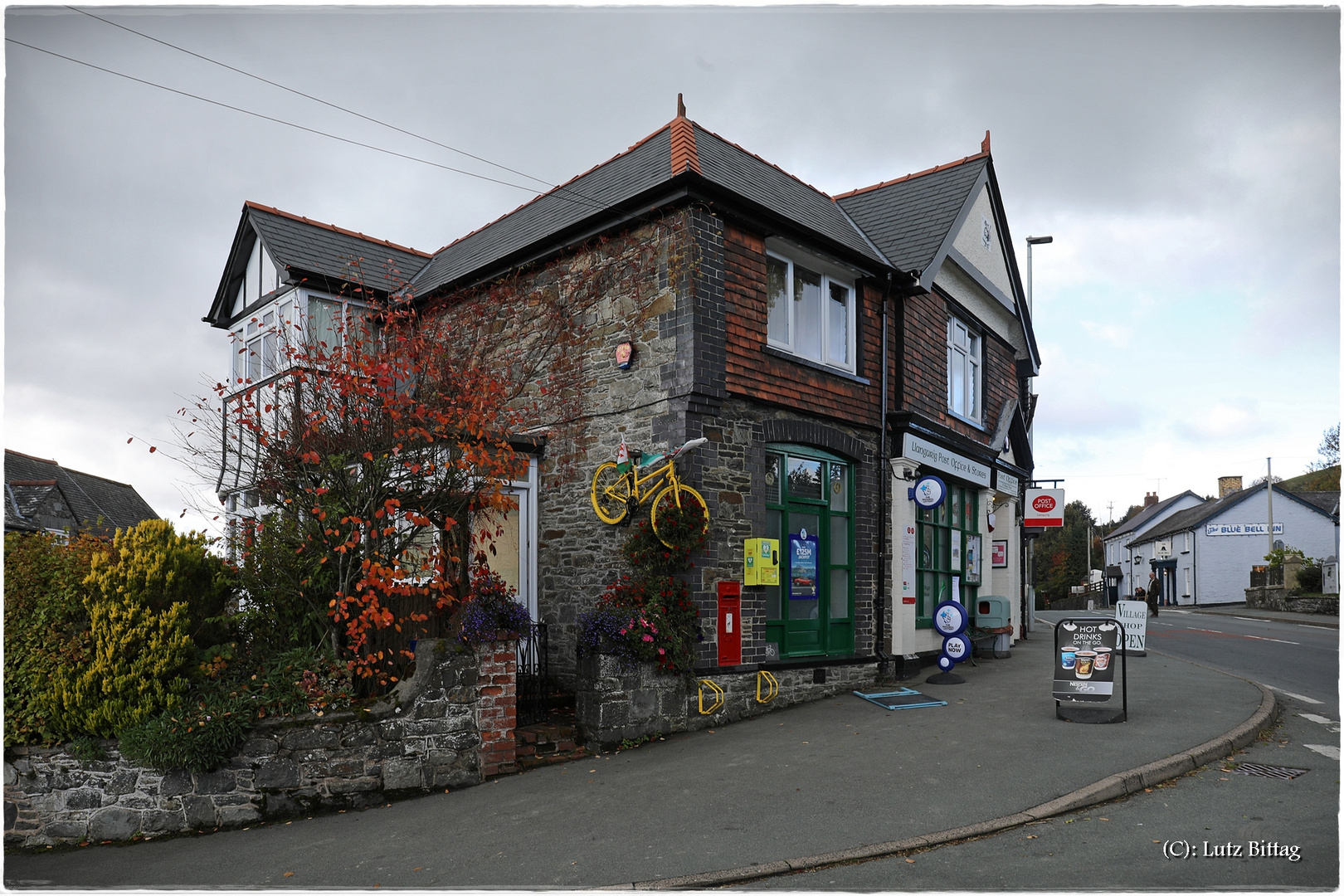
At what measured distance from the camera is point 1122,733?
8.68 m

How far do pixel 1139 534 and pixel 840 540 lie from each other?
6499cm

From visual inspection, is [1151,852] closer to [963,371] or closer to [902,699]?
[902,699]

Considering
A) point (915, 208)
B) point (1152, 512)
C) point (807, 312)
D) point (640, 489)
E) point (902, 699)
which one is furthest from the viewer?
point (1152, 512)

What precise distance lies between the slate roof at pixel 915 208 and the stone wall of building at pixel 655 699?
6717mm

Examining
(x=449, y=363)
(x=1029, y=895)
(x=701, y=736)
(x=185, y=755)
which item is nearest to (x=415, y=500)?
(x=449, y=363)

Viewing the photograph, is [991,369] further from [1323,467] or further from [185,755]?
[1323,467]

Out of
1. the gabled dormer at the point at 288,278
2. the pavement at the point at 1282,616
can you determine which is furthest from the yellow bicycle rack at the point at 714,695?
the pavement at the point at 1282,616

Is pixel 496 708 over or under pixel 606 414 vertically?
under

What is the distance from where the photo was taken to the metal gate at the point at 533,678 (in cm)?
977

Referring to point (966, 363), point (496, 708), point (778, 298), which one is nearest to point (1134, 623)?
point (966, 363)

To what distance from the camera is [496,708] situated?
27.6 ft

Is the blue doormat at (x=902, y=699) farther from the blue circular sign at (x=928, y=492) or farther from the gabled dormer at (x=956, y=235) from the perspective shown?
the gabled dormer at (x=956, y=235)

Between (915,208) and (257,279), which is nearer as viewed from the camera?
(915,208)

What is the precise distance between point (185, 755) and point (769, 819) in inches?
190
